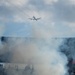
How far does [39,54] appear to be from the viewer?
38250mm

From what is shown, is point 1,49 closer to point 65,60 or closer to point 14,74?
point 14,74

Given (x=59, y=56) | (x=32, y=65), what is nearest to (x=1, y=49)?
(x=32, y=65)

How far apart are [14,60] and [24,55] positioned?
1576mm

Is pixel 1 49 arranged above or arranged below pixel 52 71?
above

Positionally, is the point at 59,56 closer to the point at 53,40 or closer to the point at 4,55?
the point at 53,40

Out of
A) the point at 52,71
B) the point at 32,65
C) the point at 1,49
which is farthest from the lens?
the point at 1,49

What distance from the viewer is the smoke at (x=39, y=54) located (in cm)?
3612

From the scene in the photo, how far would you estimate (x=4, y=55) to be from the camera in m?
42.0

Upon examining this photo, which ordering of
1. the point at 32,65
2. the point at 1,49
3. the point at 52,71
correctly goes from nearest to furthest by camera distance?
the point at 52,71 → the point at 32,65 → the point at 1,49

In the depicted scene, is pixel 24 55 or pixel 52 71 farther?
pixel 24 55

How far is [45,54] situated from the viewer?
37.8m

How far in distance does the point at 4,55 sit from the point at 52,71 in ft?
28.6

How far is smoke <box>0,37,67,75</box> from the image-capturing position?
36.1m

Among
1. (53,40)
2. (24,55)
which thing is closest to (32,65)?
(24,55)
